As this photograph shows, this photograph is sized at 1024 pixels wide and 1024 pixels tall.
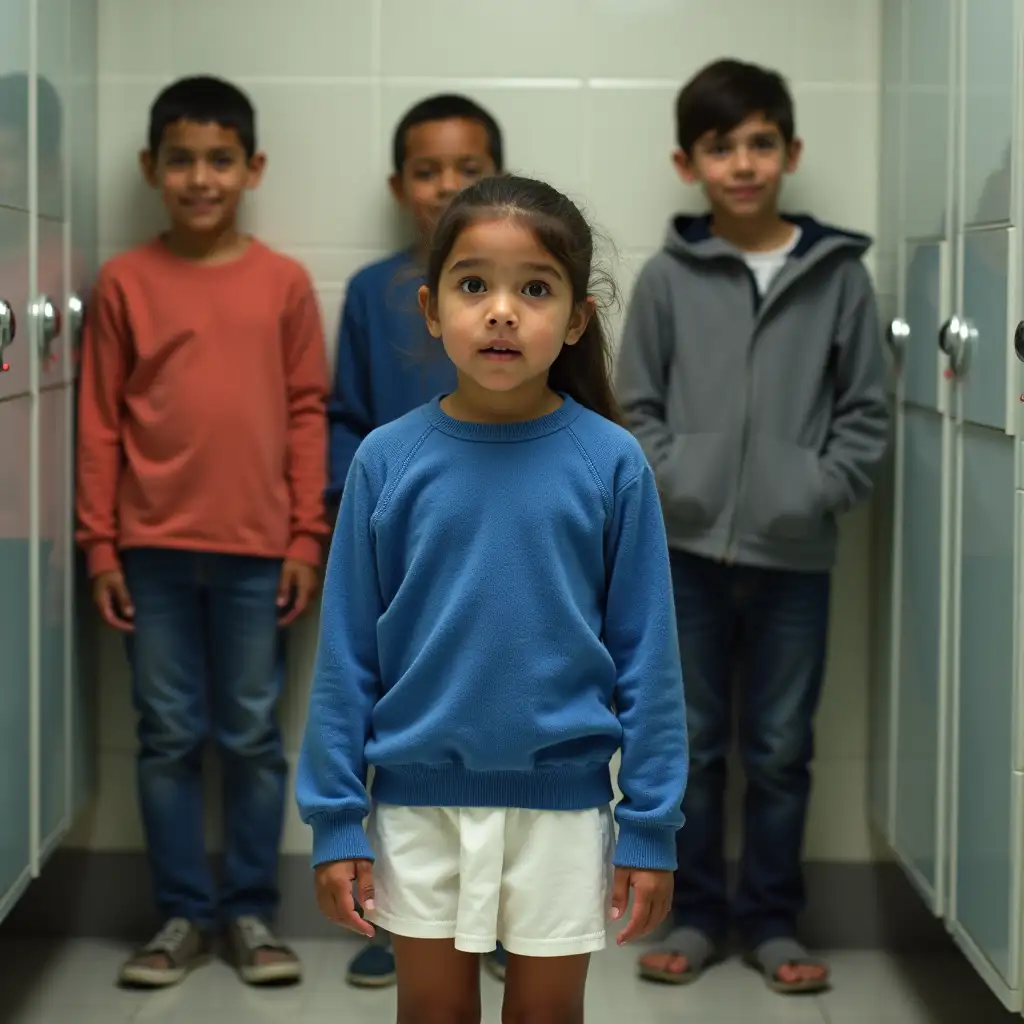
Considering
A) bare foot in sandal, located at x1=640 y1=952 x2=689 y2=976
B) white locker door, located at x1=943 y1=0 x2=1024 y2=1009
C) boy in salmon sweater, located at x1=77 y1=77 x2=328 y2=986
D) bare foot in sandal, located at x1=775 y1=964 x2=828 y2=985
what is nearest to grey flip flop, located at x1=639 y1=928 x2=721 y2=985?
bare foot in sandal, located at x1=640 y1=952 x2=689 y2=976

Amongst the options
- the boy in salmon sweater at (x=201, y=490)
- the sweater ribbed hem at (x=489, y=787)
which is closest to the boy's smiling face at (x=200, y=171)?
the boy in salmon sweater at (x=201, y=490)

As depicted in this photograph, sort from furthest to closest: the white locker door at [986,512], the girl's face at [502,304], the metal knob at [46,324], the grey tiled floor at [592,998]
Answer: the grey tiled floor at [592,998], the metal knob at [46,324], the white locker door at [986,512], the girl's face at [502,304]

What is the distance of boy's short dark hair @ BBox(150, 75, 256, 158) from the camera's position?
2.57 m

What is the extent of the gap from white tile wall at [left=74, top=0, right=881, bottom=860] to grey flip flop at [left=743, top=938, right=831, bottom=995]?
1091mm

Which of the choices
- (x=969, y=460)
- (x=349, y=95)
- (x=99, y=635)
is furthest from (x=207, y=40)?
(x=969, y=460)

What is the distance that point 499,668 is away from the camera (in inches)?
59.6

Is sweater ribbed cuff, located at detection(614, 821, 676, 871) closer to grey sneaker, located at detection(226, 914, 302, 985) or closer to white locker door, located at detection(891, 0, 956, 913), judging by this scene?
white locker door, located at detection(891, 0, 956, 913)

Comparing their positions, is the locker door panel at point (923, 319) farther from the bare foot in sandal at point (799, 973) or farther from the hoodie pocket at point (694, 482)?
the bare foot in sandal at point (799, 973)

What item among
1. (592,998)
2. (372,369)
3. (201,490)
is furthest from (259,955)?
(372,369)

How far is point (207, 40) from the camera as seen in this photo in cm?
274

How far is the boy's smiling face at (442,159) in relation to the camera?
101 inches

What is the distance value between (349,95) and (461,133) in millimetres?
287

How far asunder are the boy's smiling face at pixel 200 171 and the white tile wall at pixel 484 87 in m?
0.16

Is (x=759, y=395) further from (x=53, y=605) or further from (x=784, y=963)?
(x=53, y=605)
